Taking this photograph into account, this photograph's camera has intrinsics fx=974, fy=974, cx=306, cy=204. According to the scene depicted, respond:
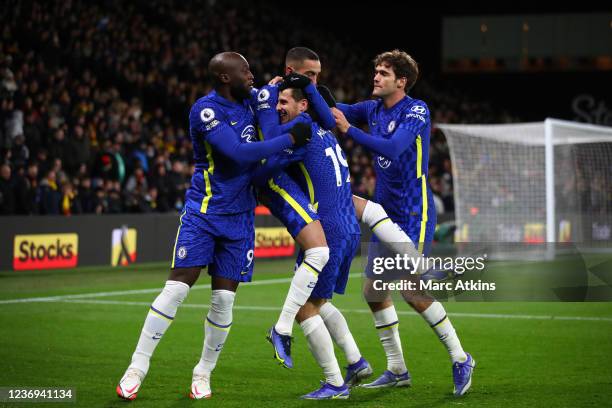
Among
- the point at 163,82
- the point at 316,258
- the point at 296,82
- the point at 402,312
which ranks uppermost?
the point at 163,82

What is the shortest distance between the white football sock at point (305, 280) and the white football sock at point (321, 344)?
0.20 metres

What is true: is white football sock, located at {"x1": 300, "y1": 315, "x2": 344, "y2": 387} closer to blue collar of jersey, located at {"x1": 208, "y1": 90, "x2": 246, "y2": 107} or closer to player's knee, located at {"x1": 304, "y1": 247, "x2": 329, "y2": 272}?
player's knee, located at {"x1": 304, "y1": 247, "x2": 329, "y2": 272}

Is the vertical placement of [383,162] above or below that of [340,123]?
below

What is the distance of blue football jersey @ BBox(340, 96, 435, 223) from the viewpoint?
709 cm

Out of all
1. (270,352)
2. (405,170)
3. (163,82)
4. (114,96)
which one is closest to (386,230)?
(405,170)

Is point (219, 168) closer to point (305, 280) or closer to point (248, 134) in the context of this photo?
point (248, 134)

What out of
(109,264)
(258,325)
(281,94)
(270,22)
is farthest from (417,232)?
(270,22)

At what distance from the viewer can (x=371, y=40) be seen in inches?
1644

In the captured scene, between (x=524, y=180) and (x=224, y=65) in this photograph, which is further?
(x=524, y=180)

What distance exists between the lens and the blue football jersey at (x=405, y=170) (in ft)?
23.2

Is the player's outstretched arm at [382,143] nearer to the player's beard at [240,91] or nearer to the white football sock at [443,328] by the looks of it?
the player's beard at [240,91]

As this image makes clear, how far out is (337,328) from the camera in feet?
22.8

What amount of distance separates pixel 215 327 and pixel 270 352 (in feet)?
6.85

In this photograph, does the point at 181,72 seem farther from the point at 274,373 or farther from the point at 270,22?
the point at 274,373
